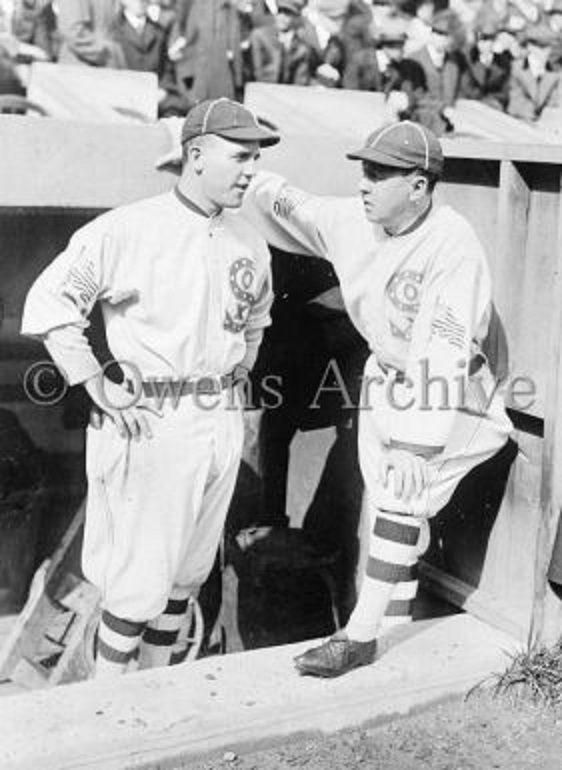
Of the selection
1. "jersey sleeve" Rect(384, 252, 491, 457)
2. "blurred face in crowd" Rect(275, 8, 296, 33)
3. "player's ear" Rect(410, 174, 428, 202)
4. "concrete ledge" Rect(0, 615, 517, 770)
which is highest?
"player's ear" Rect(410, 174, 428, 202)

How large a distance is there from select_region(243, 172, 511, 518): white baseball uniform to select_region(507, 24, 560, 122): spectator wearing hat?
8.01m

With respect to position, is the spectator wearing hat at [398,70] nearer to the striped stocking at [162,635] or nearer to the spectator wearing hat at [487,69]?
the spectator wearing hat at [487,69]

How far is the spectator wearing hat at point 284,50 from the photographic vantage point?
9820mm

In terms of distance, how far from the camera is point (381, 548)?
13.8 ft

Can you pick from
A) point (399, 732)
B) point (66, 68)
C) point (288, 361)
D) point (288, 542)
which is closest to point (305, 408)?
point (288, 361)

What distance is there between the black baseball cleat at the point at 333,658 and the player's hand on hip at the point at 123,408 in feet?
3.19

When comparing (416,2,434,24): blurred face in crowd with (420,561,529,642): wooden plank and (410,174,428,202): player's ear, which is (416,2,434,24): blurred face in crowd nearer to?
(420,561,529,642): wooden plank

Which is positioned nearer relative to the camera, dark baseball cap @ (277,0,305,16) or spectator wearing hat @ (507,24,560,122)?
dark baseball cap @ (277,0,305,16)

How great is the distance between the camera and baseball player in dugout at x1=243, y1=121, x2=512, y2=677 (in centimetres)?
414

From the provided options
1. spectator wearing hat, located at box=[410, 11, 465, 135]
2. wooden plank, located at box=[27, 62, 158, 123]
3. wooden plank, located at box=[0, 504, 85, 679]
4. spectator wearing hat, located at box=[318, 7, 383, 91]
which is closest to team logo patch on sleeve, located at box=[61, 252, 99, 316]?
wooden plank, located at box=[0, 504, 85, 679]

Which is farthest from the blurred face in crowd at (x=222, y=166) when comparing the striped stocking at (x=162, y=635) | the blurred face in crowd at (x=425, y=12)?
the blurred face in crowd at (x=425, y=12)

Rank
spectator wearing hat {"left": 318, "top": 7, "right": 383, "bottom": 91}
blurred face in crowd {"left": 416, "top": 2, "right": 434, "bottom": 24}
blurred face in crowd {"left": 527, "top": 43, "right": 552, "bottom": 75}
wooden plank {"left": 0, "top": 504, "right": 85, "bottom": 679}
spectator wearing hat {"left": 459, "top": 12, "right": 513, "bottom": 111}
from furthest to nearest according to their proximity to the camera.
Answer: blurred face in crowd {"left": 527, "top": 43, "right": 552, "bottom": 75} < spectator wearing hat {"left": 459, "top": 12, "right": 513, "bottom": 111} < blurred face in crowd {"left": 416, "top": 2, "right": 434, "bottom": 24} < spectator wearing hat {"left": 318, "top": 7, "right": 383, "bottom": 91} < wooden plank {"left": 0, "top": 504, "right": 85, "bottom": 679}

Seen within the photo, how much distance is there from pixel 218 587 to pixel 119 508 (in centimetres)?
166

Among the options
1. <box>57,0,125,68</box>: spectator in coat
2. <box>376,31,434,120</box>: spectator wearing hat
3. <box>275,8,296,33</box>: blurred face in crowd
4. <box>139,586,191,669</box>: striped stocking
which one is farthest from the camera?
<box>376,31,434,120</box>: spectator wearing hat
